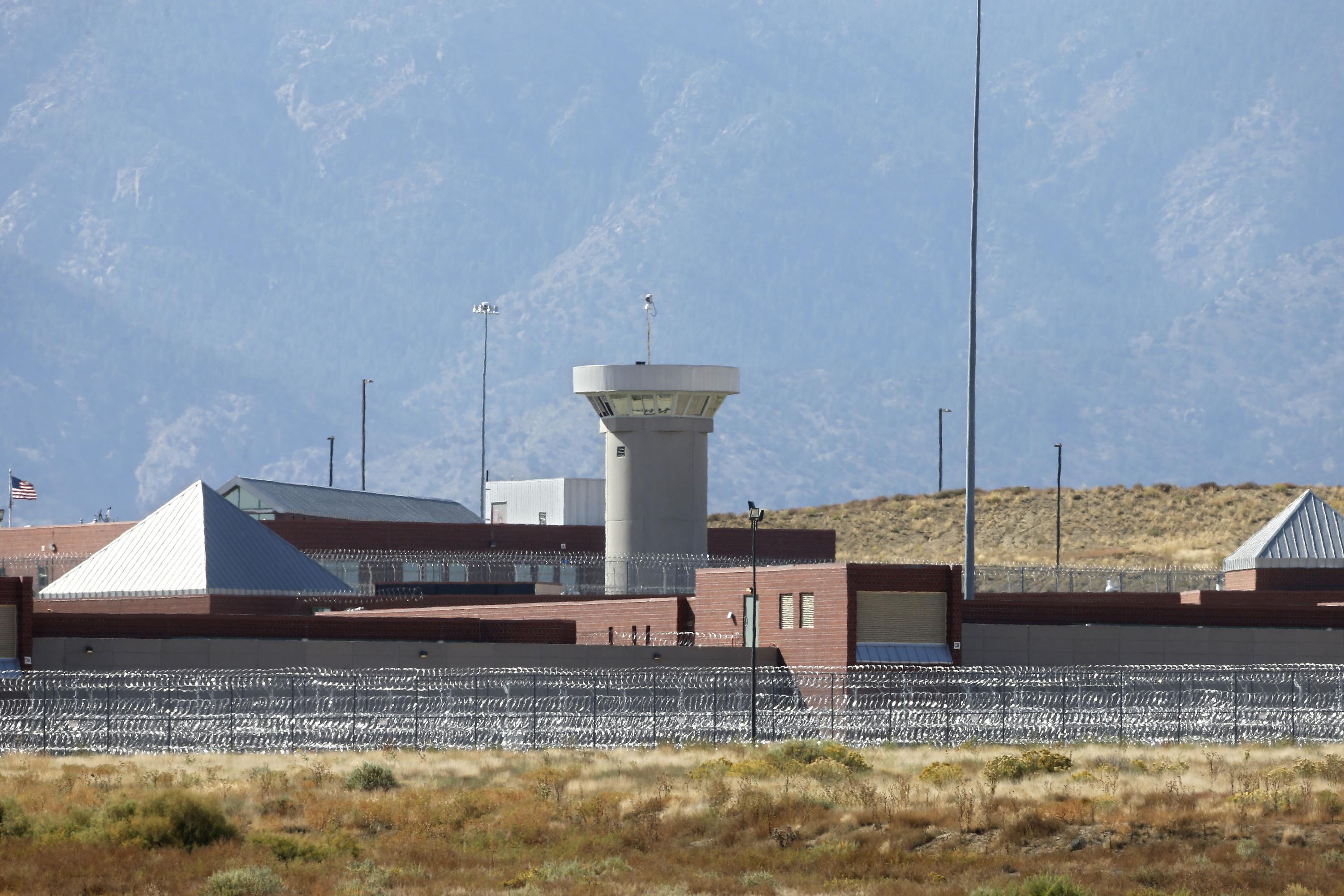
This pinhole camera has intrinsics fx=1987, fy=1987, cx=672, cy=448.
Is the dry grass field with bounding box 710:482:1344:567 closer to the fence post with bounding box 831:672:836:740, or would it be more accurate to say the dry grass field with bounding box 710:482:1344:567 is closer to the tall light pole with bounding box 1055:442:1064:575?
the tall light pole with bounding box 1055:442:1064:575

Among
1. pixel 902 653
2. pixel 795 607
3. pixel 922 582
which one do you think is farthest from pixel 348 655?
pixel 922 582

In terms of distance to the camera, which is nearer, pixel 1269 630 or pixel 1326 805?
pixel 1326 805

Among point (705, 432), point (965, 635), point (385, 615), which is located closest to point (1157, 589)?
point (705, 432)

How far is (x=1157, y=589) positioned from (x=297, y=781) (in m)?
60.8

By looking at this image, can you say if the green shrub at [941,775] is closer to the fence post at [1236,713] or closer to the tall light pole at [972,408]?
the fence post at [1236,713]

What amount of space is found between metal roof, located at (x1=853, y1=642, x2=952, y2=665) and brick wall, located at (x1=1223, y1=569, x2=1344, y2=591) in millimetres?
24233

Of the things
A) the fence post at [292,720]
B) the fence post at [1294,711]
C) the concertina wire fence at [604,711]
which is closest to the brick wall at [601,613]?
the concertina wire fence at [604,711]

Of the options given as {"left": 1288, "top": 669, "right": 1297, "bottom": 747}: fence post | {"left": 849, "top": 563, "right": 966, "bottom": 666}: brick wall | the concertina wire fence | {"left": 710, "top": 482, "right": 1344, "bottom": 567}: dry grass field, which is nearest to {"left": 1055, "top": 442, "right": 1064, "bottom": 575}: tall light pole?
{"left": 710, "top": 482, "right": 1344, "bottom": 567}: dry grass field

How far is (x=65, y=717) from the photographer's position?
4394cm

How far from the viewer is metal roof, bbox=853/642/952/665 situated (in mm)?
52344

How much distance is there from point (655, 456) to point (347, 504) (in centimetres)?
2642

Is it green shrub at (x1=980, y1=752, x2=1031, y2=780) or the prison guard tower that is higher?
the prison guard tower

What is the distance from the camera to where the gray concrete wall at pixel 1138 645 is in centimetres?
5569

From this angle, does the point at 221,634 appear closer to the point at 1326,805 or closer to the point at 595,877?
the point at 595,877
